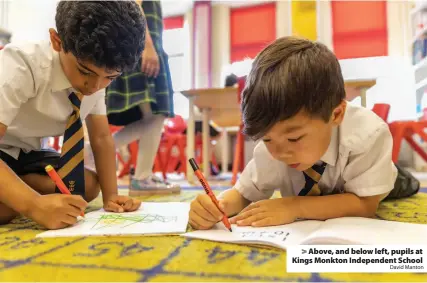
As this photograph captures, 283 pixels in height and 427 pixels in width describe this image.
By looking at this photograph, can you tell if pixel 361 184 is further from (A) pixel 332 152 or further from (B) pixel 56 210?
(B) pixel 56 210

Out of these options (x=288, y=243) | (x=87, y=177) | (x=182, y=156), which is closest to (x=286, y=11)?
(x=182, y=156)

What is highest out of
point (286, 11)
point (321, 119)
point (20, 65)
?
point (286, 11)

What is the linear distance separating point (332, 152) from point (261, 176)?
0.17 meters

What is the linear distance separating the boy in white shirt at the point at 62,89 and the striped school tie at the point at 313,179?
396 mm

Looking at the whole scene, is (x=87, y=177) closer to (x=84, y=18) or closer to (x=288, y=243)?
(x=84, y=18)

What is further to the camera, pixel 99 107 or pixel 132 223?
pixel 99 107

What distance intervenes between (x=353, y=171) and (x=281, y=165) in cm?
15

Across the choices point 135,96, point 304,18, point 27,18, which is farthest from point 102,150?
point 304,18

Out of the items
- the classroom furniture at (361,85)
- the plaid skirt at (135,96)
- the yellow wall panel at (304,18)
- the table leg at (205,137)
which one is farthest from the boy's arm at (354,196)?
the yellow wall panel at (304,18)

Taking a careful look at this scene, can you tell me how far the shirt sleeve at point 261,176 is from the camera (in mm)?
775

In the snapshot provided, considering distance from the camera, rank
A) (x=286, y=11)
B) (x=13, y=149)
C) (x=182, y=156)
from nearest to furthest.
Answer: (x=13, y=149)
(x=182, y=156)
(x=286, y=11)

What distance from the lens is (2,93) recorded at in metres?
0.66

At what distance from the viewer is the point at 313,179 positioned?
2.37 feet

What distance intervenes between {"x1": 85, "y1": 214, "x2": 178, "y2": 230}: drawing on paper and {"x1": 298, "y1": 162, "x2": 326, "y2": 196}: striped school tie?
28cm
